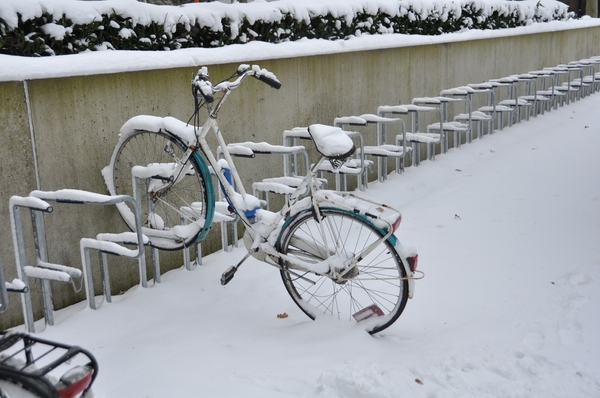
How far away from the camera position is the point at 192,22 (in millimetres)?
5539

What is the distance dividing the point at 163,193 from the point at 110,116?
617 mm

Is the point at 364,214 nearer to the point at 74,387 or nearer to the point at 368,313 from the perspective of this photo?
the point at 368,313

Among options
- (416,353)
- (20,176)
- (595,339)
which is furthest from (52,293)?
(595,339)

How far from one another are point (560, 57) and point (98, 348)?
1213 centimetres

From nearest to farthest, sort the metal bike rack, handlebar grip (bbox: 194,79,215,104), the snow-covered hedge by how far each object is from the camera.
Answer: the metal bike rack → handlebar grip (bbox: 194,79,215,104) → the snow-covered hedge

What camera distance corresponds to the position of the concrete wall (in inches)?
162

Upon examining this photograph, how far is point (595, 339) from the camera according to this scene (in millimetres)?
3695

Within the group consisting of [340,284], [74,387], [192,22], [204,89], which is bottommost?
[340,284]

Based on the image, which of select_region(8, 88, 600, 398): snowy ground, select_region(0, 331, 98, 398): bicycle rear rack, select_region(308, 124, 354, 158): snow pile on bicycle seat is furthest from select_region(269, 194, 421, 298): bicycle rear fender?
select_region(0, 331, 98, 398): bicycle rear rack

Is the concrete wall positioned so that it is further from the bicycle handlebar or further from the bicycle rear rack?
the bicycle rear rack

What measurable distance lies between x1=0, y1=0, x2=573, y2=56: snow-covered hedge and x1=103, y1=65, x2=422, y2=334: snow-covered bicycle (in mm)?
762

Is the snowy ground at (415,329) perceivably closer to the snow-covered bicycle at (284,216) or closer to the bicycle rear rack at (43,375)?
the snow-covered bicycle at (284,216)

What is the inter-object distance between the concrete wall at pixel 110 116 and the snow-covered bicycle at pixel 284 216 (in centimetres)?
22

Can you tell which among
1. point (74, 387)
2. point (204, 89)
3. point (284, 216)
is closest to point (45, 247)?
point (204, 89)
